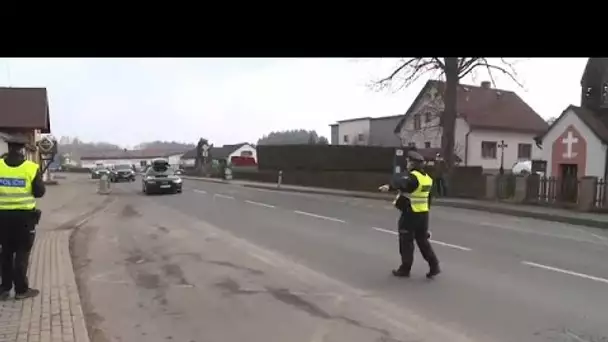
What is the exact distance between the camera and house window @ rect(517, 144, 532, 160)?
51.5 m

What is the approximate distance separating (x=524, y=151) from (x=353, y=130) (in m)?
22.8

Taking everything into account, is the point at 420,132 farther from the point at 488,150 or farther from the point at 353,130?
the point at 353,130

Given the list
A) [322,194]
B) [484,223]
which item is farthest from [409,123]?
[484,223]

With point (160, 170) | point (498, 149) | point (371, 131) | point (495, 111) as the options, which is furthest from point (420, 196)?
point (371, 131)

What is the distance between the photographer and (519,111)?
53719 millimetres

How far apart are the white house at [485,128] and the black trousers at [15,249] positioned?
42.1 metres

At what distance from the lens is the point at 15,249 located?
6738mm

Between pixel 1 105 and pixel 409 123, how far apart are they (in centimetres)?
3502

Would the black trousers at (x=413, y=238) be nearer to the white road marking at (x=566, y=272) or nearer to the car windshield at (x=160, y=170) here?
the white road marking at (x=566, y=272)

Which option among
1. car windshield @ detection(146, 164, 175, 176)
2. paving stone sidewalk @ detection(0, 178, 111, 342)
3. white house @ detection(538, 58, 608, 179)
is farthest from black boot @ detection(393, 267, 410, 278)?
car windshield @ detection(146, 164, 175, 176)

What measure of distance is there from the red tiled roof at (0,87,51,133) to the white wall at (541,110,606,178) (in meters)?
29.0

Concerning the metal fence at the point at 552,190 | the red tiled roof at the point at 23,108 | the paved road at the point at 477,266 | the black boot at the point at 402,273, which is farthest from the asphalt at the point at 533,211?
the red tiled roof at the point at 23,108

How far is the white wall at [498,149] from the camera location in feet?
161
